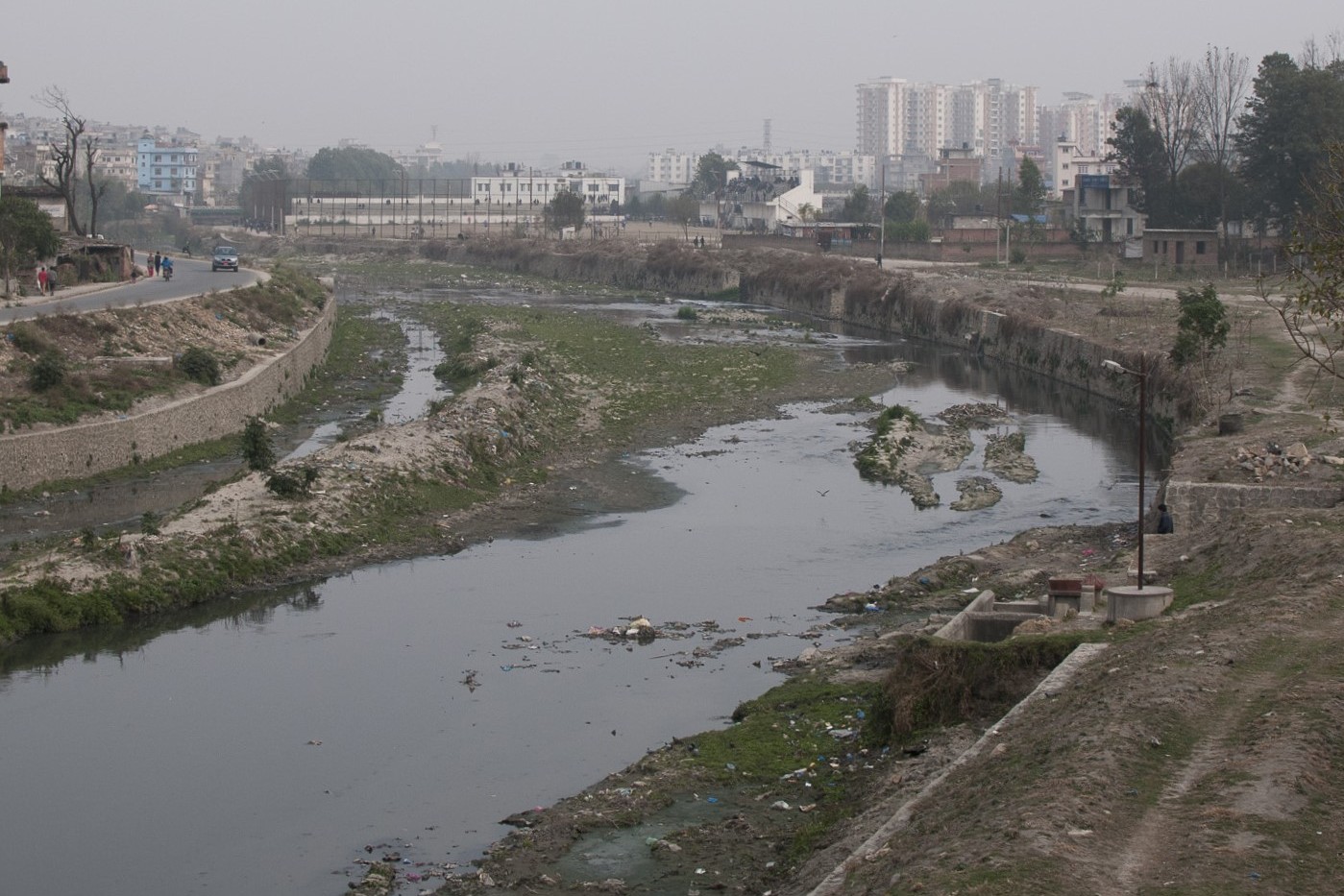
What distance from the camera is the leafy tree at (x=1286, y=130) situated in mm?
70125

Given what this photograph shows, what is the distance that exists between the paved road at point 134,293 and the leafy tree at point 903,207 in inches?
2555

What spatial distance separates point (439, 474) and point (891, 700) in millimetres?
15722

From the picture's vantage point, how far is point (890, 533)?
95.3 feet

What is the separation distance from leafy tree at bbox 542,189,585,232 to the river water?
105 m

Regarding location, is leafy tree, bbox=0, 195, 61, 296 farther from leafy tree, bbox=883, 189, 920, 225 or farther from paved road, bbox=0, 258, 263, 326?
leafy tree, bbox=883, 189, 920, 225

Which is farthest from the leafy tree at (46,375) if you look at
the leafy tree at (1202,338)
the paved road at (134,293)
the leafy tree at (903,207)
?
the leafy tree at (903,207)

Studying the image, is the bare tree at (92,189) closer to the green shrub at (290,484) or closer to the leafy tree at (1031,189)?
the green shrub at (290,484)

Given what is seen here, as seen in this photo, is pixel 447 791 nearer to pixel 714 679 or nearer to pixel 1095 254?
pixel 714 679

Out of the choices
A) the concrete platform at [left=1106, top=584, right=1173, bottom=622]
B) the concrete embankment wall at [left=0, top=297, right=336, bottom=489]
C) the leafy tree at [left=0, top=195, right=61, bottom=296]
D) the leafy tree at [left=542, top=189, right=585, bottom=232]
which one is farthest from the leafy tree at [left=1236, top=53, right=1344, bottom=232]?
the leafy tree at [left=542, top=189, right=585, bottom=232]

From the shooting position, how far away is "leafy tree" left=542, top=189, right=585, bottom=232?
135 meters

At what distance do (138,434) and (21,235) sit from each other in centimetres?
2084

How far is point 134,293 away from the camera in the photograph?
5284 cm

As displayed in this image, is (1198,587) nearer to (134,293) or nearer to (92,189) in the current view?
(134,293)

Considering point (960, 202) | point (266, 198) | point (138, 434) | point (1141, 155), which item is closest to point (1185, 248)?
point (1141, 155)
